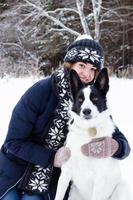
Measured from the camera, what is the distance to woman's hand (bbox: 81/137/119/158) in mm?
3703

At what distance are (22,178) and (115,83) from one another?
695 centimetres

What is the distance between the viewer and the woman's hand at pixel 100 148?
370cm

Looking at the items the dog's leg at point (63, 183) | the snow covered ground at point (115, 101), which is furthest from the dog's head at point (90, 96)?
the snow covered ground at point (115, 101)

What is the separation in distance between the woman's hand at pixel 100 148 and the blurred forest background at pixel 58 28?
15.0m

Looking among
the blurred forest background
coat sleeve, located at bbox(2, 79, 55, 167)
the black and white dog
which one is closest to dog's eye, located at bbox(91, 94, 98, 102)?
the black and white dog

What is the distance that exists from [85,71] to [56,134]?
493mm

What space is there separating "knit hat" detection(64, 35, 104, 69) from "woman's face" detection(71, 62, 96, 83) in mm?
30

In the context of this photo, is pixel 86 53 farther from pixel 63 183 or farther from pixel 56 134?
pixel 63 183

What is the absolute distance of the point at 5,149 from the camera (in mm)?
3961

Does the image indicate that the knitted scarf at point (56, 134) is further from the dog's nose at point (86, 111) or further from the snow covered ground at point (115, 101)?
the snow covered ground at point (115, 101)

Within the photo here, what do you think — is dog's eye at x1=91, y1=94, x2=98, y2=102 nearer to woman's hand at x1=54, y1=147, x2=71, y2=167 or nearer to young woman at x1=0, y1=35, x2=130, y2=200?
young woman at x1=0, y1=35, x2=130, y2=200

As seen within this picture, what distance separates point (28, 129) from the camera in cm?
384

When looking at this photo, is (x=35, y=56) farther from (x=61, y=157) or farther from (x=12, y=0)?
(x=61, y=157)

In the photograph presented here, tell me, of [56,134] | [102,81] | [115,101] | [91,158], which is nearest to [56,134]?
[56,134]
